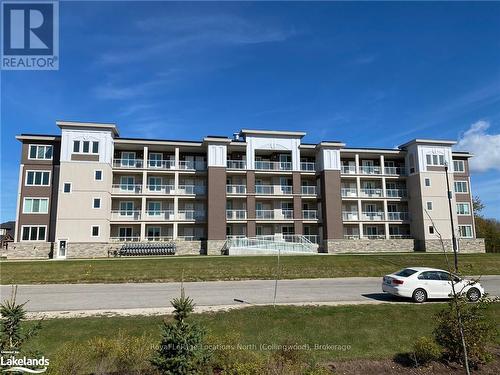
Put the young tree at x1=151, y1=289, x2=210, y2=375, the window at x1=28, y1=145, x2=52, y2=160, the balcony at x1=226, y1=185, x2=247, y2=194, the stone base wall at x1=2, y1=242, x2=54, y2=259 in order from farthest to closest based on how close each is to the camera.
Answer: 1. the balcony at x1=226, y1=185, x2=247, y2=194
2. the window at x1=28, y1=145, x2=52, y2=160
3. the stone base wall at x1=2, y1=242, x2=54, y2=259
4. the young tree at x1=151, y1=289, x2=210, y2=375

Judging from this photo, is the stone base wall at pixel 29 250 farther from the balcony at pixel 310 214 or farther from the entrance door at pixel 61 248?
the balcony at pixel 310 214

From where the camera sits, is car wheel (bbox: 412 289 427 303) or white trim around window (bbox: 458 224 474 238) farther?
white trim around window (bbox: 458 224 474 238)

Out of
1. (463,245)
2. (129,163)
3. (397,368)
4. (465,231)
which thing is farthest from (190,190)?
(397,368)

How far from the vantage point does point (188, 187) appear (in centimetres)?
4431

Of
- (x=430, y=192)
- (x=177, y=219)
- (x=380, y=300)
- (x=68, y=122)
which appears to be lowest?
(x=380, y=300)

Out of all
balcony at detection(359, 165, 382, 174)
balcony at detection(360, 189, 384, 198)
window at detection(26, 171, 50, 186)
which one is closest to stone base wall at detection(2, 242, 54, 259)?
window at detection(26, 171, 50, 186)

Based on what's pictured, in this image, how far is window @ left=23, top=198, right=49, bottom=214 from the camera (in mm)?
39594

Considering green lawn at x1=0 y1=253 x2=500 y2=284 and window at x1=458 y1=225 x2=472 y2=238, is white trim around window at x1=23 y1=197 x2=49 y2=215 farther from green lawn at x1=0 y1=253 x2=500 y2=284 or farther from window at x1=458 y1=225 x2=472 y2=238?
window at x1=458 y1=225 x2=472 y2=238

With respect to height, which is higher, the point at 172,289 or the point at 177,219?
the point at 177,219

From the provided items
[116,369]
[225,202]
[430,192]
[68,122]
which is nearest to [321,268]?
[225,202]

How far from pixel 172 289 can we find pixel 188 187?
25.9 metres

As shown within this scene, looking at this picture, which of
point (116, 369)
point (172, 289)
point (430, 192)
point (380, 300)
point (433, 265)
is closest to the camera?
point (116, 369)

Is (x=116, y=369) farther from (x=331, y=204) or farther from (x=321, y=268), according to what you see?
(x=331, y=204)

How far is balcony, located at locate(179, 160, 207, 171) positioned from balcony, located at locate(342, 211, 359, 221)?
60.0ft
